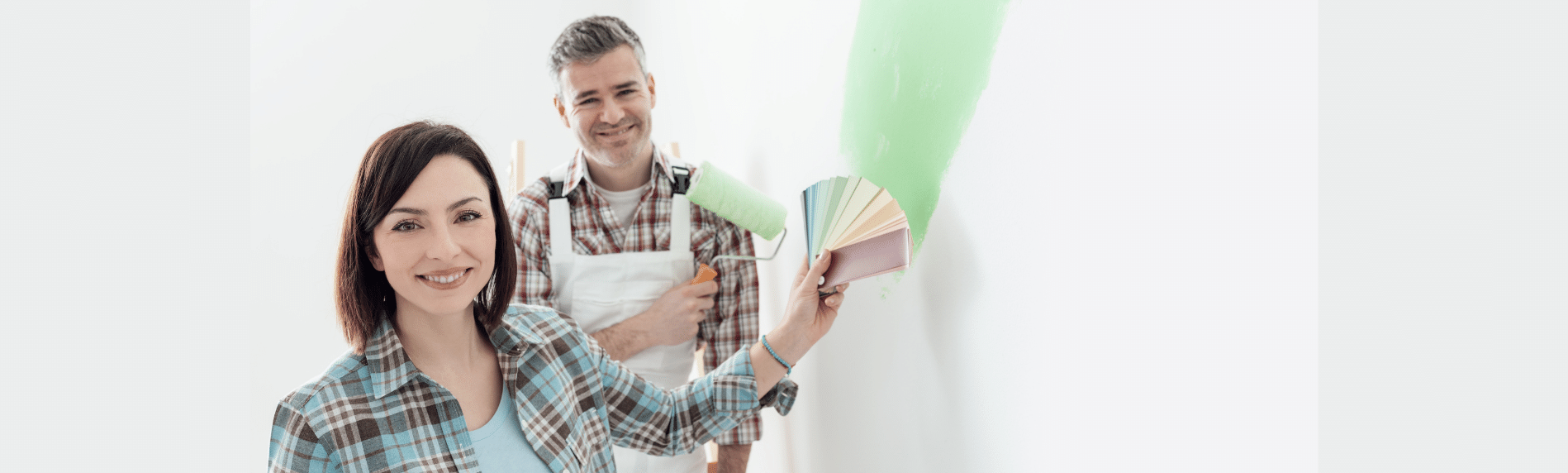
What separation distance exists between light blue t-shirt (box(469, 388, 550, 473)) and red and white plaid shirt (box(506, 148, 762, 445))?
1.51 feet

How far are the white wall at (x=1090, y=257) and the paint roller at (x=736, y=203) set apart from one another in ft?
0.31

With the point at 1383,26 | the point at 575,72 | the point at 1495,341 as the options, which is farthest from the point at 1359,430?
the point at 575,72

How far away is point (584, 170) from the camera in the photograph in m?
1.51

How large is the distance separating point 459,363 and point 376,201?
0.22m

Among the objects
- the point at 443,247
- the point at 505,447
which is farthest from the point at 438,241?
the point at 505,447

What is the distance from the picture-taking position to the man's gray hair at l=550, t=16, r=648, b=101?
4.75ft

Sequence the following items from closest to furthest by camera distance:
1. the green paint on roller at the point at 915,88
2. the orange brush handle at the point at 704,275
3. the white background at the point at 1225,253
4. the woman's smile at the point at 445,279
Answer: the white background at the point at 1225,253, the green paint on roller at the point at 915,88, the woman's smile at the point at 445,279, the orange brush handle at the point at 704,275

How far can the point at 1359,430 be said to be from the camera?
1.53ft

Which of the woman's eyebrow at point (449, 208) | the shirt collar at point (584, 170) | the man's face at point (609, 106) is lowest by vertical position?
the woman's eyebrow at point (449, 208)

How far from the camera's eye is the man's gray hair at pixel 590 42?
4.75 feet

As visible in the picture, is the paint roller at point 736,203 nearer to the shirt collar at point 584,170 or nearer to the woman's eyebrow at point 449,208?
the shirt collar at point 584,170

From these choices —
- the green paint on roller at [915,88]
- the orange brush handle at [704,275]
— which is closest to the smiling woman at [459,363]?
the green paint on roller at [915,88]

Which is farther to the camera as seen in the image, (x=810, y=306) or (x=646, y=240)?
(x=646, y=240)

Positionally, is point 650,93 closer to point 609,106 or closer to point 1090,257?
point 609,106
